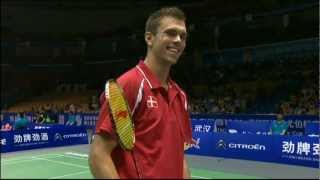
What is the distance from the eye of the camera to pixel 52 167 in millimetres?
11969

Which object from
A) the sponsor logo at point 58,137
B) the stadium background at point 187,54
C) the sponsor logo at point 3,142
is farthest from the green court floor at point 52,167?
the stadium background at point 187,54

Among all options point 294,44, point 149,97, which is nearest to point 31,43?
point 294,44

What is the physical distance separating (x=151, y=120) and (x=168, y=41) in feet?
1.05

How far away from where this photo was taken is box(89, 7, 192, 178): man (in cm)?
195

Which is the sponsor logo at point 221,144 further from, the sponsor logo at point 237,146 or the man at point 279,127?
the man at point 279,127

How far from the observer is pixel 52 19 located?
38906mm

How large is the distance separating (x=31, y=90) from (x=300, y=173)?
100ft

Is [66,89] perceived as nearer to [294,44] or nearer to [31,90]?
[31,90]

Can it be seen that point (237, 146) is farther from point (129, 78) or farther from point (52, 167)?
point (129, 78)

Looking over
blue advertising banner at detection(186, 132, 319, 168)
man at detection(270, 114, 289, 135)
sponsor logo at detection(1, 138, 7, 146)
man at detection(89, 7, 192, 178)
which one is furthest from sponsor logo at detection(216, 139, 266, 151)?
man at detection(89, 7, 192, 178)

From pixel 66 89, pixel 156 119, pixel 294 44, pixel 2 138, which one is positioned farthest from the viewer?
pixel 66 89

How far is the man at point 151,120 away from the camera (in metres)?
1.95

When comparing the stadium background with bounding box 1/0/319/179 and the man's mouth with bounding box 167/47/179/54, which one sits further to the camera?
the stadium background with bounding box 1/0/319/179

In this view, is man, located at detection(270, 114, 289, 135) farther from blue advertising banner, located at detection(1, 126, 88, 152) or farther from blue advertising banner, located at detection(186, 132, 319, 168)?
blue advertising banner, located at detection(1, 126, 88, 152)
